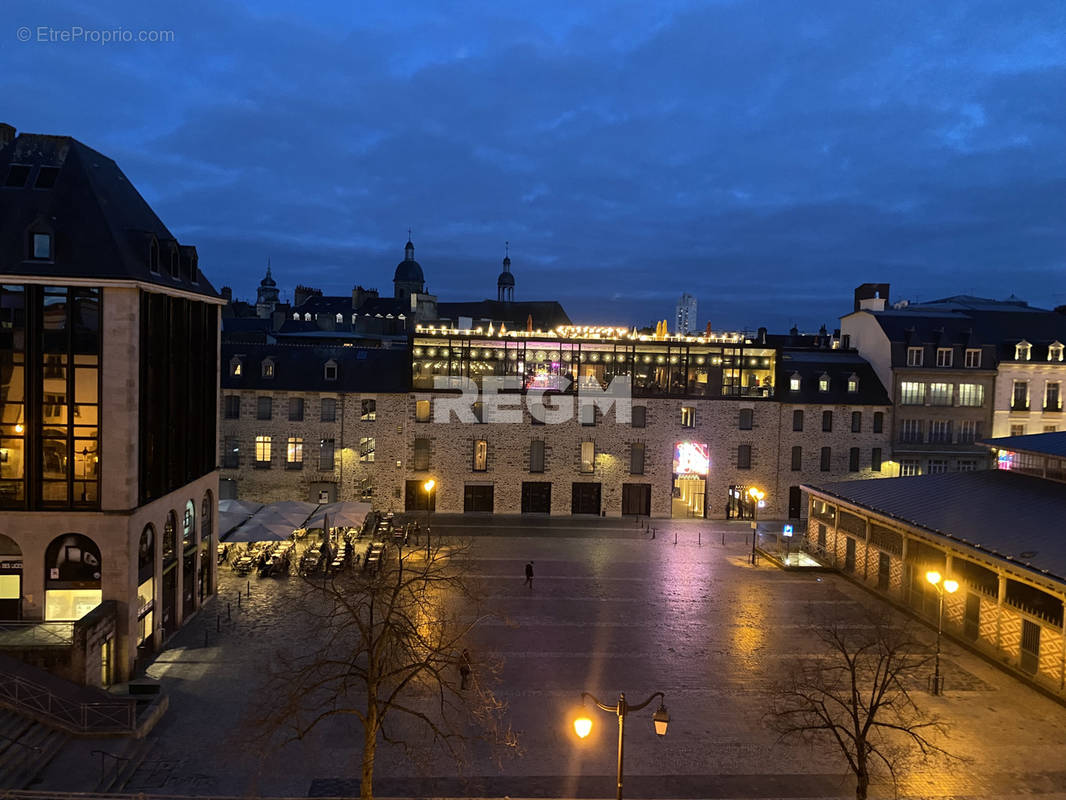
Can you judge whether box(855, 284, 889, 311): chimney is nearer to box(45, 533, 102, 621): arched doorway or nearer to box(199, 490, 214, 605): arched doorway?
box(199, 490, 214, 605): arched doorway

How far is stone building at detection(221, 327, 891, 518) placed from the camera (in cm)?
4997

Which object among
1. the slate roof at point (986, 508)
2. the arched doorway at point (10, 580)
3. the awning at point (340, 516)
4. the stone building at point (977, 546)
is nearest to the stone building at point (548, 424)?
the awning at point (340, 516)

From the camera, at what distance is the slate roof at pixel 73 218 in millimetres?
22703

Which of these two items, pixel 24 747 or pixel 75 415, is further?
pixel 75 415

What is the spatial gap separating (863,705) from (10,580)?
2432 cm

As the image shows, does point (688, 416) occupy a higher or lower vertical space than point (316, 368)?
lower

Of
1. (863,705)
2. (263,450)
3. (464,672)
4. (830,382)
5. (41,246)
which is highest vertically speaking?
(41,246)

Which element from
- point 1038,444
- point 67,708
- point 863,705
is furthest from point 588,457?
point 67,708

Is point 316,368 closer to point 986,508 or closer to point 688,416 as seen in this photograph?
point 688,416

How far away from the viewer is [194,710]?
21.1 meters

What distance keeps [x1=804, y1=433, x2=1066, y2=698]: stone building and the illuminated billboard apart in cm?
1024

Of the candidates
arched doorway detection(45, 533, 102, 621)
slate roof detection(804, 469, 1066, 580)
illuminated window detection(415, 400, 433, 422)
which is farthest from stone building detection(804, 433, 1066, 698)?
arched doorway detection(45, 533, 102, 621)

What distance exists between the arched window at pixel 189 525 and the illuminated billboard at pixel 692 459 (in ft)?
108

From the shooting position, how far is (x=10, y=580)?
23.0 m
